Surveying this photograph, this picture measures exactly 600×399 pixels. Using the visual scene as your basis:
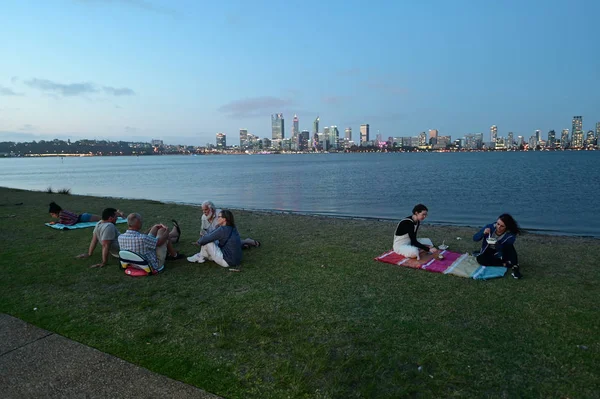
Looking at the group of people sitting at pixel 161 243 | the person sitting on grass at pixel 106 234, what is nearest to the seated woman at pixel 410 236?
the group of people sitting at pixel 161 243

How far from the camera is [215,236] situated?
751 cm

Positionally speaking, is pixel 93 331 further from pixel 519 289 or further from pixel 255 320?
pixel 519 289

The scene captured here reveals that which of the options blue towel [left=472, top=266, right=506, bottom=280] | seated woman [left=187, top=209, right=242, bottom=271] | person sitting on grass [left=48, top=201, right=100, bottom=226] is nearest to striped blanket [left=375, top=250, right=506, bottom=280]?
blue towel [left=472, top=266, right=506, bottom=280]

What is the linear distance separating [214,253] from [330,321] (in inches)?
131

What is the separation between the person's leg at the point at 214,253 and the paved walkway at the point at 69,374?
3.31 meters

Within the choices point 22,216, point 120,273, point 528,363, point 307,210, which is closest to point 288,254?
point 120,273

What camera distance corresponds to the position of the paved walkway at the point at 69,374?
349cm

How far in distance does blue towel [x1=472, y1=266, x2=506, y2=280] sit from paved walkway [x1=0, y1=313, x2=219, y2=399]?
5.32 m

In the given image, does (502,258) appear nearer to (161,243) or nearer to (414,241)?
(414,241)

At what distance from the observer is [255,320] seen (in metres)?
5.15

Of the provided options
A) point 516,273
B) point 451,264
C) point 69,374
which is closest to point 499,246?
point 516,273

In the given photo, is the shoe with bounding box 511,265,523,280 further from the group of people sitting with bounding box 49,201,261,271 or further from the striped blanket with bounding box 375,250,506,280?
the group of people sitting with bounding box 49,201,261,271

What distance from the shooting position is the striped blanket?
23.1 ft

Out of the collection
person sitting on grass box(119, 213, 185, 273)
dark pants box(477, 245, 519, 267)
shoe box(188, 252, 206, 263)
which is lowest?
shoe box(188, 252, 206, 263)
